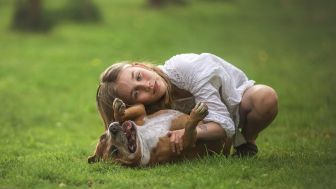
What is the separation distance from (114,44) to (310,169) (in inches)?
483

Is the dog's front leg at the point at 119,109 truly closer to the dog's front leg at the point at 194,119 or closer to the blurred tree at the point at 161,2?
the dog's front leg at the point at 194,119

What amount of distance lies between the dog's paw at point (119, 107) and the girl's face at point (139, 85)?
159mm

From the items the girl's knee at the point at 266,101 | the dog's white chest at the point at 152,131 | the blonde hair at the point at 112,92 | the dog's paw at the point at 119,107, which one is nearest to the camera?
the dog's paw at the point at 119,107

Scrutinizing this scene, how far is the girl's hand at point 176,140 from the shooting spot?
554 centimetres

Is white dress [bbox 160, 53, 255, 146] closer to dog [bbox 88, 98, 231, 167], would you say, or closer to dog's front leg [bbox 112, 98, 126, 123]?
dog [bbox 88, 98, 231, 167]

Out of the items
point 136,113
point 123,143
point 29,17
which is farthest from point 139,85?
point 29,17

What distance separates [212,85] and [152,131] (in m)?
0.67

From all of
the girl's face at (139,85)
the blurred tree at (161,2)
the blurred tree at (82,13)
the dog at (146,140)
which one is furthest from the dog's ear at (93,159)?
the blurred tree at (161,2)

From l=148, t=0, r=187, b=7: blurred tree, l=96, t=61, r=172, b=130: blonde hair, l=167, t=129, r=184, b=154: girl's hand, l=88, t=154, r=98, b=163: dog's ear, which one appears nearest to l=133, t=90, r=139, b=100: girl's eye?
l=96, t=61, r=172, b=130: blonde hair

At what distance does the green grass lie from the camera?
5312 mm

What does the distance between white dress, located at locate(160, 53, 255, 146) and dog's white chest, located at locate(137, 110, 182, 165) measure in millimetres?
331

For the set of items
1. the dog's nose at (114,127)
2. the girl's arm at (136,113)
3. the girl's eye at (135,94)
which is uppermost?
the girl's eye at (135,94)

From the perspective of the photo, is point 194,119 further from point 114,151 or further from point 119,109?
point 114,151

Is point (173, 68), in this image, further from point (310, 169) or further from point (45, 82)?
point (45, 82)
